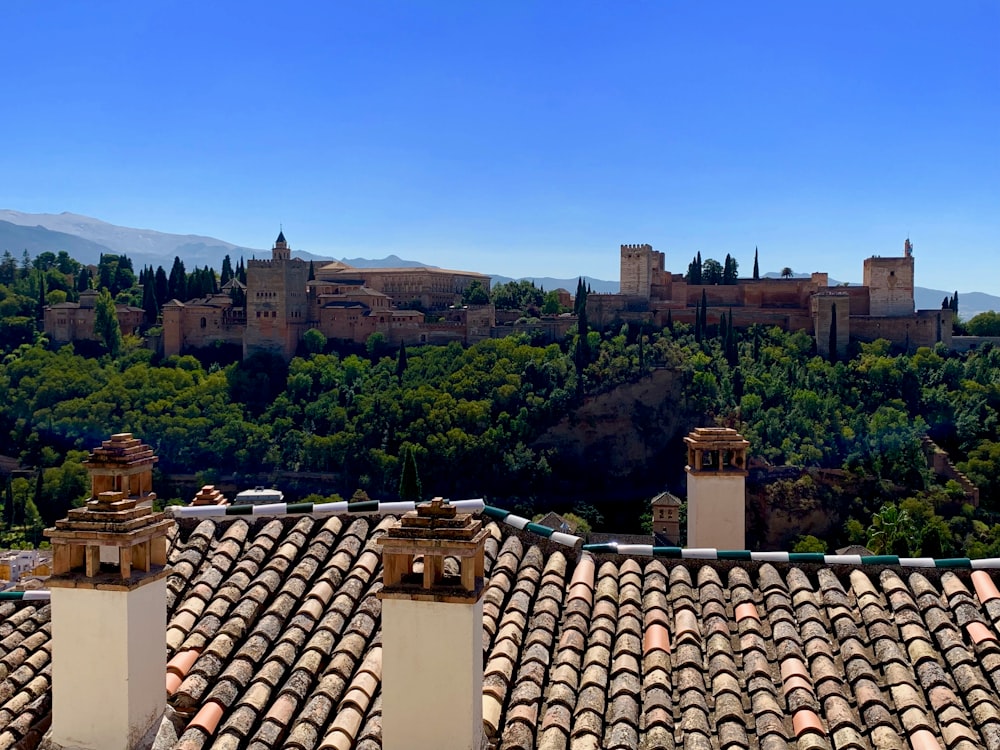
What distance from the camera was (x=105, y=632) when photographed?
177 inches

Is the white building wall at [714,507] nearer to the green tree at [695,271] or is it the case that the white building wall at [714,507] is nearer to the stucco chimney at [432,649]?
the stucco chimney at [432,649]

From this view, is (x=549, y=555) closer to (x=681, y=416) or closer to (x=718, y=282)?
(x=681, y=416)

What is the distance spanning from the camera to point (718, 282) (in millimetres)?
66062

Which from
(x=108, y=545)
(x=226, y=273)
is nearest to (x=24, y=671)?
(x=108, y=545)

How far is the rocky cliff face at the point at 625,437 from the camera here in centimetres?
5444

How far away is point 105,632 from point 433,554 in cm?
150

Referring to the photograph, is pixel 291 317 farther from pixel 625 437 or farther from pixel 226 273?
pixel 625 437

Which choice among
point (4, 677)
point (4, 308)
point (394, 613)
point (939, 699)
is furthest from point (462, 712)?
point (4, 308)

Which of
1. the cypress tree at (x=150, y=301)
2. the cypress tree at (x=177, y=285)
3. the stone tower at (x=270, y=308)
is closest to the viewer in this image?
the stone tower at (x=270, y=308)

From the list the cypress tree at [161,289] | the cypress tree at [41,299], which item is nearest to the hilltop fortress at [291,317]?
the cypress tree at [161,289]

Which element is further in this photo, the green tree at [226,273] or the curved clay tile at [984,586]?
the green tree at [226,273]

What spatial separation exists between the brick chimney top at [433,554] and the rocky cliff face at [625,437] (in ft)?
163

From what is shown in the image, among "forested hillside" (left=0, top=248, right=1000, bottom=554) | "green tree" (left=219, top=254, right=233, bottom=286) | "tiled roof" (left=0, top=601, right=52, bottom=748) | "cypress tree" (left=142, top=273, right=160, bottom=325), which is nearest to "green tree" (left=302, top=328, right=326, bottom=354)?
"forested hillside" (left=0, top=248, right=1000, bottom=554)

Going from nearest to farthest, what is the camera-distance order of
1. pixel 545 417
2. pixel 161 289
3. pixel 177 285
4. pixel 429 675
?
pixel 429 675, pixel 545 417, pixel 177 285, pixel 161 289
